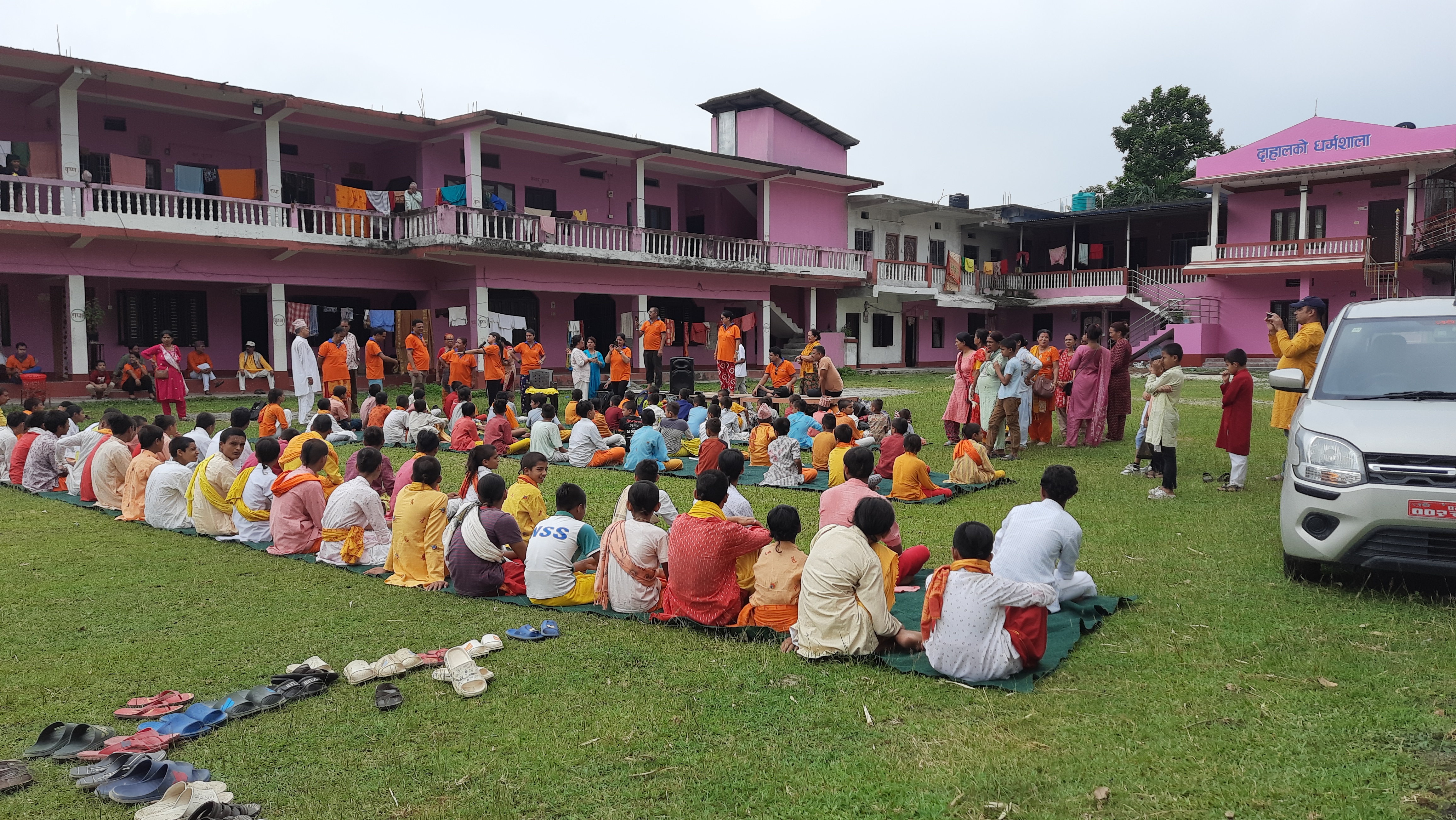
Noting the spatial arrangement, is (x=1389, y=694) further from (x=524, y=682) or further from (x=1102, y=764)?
(x=524, y=682)

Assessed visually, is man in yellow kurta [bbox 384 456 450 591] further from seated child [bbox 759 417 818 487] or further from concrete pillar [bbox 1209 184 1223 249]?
concrete pillar [bbox 1209 184 1223 249]

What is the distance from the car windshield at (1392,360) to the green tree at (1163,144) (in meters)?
36.6

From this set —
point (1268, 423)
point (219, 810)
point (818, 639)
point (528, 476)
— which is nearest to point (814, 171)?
point (1268, 423)

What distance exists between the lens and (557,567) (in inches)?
231

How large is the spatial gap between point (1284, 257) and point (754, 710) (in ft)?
96.1

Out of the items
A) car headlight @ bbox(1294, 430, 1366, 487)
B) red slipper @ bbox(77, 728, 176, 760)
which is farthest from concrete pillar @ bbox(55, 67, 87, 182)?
car headlight @ bbox(1294, 430, 1366, 487)

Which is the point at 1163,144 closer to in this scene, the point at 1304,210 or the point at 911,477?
the point at 1304,210

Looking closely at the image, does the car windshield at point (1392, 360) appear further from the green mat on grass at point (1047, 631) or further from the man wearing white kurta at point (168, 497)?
the man wearing white kurta at point (168, 497)

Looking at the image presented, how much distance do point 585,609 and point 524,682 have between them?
4.11 feet

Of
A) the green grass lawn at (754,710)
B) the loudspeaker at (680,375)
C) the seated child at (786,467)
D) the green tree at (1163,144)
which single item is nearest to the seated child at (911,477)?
the seated child at (786,467)

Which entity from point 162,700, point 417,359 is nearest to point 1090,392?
point 162,700

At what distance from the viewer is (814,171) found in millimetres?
29078

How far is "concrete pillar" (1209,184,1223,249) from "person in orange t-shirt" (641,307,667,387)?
18263 mm

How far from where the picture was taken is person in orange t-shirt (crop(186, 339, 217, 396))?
19.2 m
